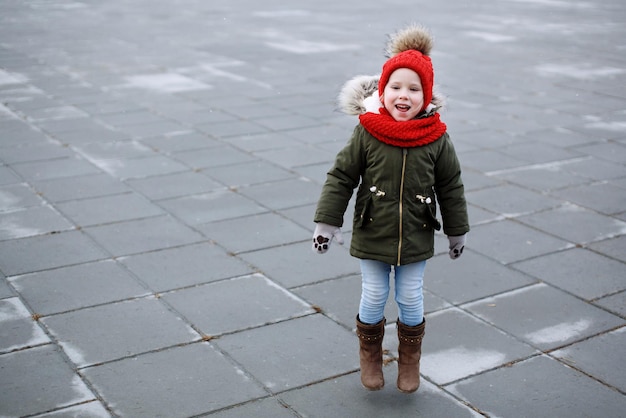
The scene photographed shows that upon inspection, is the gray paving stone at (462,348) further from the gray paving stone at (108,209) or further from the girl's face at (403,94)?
the gray paving stone at (108,209)

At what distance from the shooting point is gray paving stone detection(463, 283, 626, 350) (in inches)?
189

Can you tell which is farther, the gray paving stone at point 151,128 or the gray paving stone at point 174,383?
the gray paving stone at point 151,128

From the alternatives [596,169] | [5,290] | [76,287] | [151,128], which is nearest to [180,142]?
[151,128]

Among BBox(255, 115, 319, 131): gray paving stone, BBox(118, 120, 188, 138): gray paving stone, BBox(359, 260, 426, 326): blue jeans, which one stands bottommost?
BBox(255, 115, 319, 131): gray paving stone

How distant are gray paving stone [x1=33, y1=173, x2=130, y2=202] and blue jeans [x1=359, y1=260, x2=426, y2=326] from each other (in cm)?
375

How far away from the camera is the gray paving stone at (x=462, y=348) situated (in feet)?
14.5

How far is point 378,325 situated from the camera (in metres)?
4.13

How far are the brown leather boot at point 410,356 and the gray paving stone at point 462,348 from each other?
0.23m

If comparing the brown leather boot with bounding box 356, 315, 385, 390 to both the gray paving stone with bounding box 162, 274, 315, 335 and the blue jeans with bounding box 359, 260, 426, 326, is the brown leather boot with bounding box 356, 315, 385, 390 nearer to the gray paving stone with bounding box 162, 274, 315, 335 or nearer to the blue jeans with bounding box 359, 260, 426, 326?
the blue jeans with bounding box 359, 260, 426, 326

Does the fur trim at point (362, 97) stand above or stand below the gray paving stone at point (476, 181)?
above

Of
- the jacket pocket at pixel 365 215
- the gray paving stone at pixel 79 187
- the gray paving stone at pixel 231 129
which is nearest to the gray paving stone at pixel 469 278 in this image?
the jacket pocket at pixel 365 215

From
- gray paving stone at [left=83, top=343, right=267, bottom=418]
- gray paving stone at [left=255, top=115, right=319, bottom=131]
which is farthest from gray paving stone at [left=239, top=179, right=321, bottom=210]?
gray paving stone at [left=83, top=343, right=267, bottom=418]

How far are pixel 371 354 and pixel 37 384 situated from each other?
167 centimetres

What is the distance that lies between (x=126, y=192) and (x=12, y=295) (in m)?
2.15
